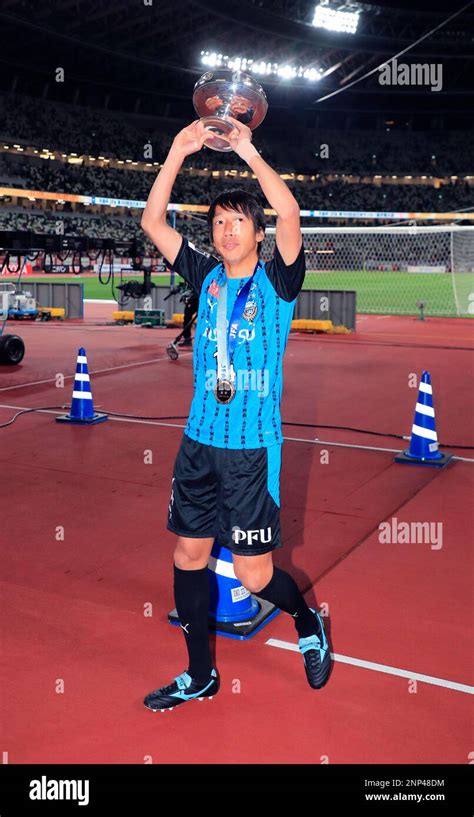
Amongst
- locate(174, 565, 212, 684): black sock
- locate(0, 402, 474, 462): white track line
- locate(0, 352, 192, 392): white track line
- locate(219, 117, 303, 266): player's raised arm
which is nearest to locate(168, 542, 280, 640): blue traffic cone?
locate(174, 565, 212, 684): black sock

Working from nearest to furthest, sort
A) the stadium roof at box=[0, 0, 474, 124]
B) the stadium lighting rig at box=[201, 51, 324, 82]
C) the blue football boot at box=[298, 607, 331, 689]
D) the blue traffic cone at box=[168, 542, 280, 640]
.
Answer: the blue football boot at box=[298, 607, 331, 689]
the blue traffic cone at box=[168, 542, 280, 640]
the stadium roof at box=[0, 0, 474, 124]
the stadium lighting rig at box=[201, 51, 324, 82]

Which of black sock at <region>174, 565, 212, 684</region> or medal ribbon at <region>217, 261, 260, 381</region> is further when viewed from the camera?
black sock at <region>174, 565, 212, 684</region>

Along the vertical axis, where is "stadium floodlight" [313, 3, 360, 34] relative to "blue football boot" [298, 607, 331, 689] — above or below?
above

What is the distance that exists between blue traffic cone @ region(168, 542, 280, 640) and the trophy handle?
2.16 m

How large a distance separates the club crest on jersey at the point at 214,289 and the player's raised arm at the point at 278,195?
1.09 ft

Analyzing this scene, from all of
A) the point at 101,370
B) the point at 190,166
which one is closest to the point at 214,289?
the point at 101,370

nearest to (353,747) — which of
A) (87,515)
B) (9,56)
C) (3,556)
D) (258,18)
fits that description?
(3,556)

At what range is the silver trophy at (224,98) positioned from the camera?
3328mm

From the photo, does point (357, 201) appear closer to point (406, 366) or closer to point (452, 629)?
point (406, 366)

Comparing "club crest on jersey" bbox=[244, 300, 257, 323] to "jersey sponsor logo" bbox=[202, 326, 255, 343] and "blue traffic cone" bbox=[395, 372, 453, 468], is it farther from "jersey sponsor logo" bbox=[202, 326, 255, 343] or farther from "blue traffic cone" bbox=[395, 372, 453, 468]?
"blue traffic cone" bbox=[395, 372, 453, 468]

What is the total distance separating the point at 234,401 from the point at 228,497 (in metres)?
0.43

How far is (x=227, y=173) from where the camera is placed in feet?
265

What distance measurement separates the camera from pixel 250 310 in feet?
11.1

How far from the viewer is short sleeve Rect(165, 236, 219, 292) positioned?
369 cm
